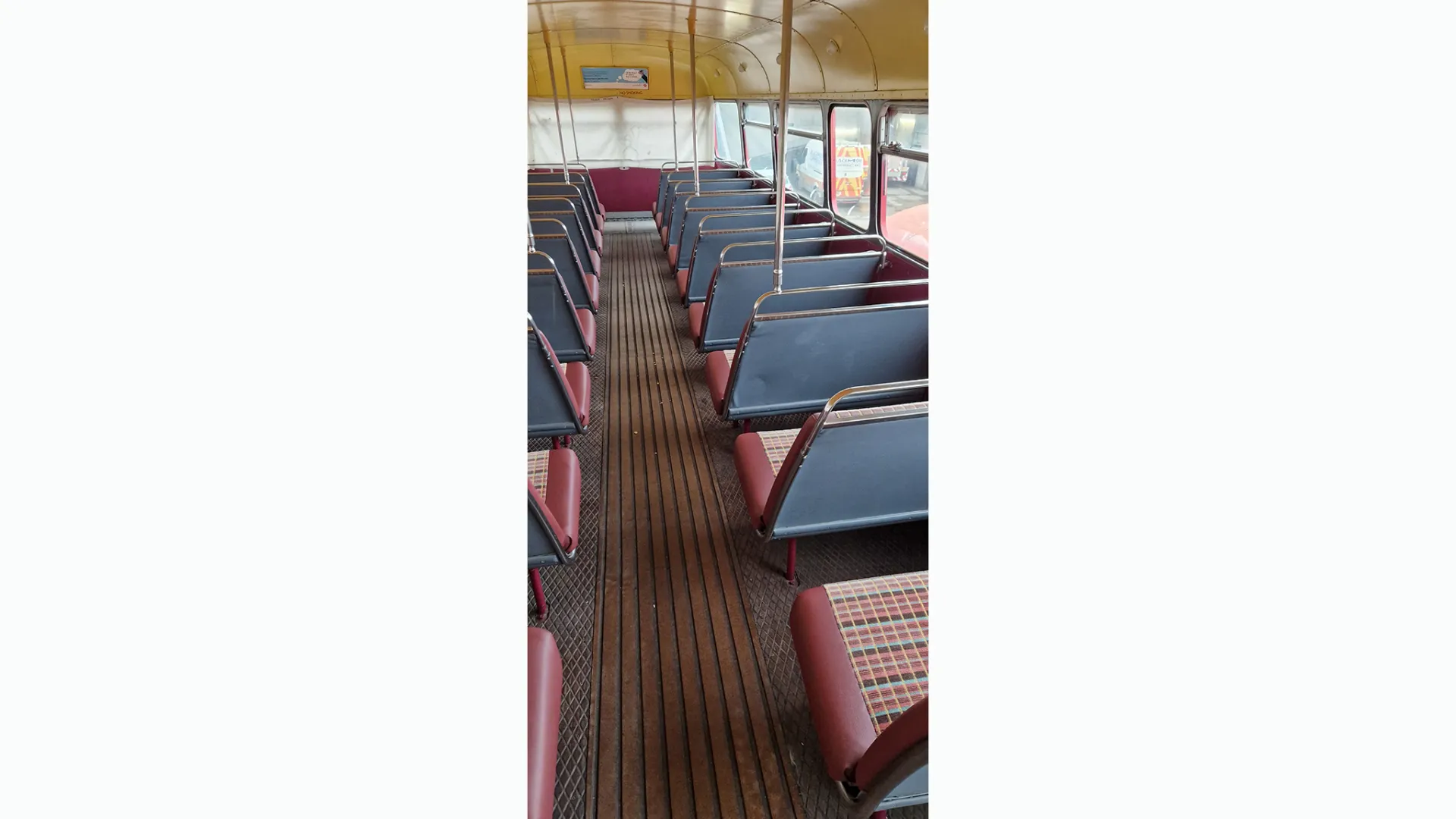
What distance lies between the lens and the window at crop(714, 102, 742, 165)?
31.2 feet

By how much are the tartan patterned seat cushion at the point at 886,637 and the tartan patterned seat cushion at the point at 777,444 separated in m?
0.68

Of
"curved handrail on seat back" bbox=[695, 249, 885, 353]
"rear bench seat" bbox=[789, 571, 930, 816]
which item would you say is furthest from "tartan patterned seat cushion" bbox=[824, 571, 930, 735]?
"curved handrail on seat back" bbox=[695, 249, 885, 353]

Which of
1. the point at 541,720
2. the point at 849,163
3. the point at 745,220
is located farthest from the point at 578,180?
the point at 541,720

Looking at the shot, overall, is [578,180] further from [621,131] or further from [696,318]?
[696,318]

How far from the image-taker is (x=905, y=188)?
4418mm

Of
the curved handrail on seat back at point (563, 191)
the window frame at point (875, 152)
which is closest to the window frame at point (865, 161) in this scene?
the window frame at point (875, 152)

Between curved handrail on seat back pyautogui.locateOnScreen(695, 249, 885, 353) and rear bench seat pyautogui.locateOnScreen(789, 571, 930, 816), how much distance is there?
187 cm

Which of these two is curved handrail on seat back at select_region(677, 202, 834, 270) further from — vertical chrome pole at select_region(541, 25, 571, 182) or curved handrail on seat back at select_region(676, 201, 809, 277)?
vertical chrome pole at select_region(541, 25, 571, 182)
